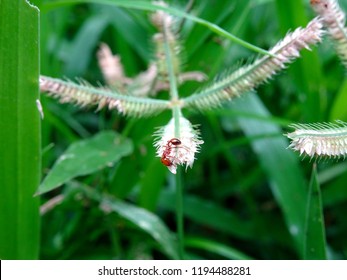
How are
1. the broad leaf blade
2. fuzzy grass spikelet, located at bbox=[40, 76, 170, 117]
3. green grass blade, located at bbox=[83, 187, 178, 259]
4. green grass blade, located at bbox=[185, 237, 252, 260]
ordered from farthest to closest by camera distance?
green grass blade, located at bbox=[185, 237, 252, 260] < green grass blade, located at bbox=[83, 187, 178, 259] < the broad leaf blade < fuzzy grass spikelet, located at bbox=[40, 76, 170, 117]

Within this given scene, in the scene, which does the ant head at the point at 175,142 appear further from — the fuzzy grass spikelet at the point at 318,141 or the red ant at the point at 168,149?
the fuzzy grass spikelet at the point at 318,141

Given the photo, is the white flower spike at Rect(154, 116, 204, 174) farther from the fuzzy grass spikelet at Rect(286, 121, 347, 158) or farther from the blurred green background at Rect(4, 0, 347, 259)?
the blurred green background at Rect(4, 0, 347, 259)

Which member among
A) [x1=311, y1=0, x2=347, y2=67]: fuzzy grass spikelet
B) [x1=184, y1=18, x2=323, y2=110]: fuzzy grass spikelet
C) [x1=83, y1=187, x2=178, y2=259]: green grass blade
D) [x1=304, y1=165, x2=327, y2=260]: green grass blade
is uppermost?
[x1=311, y1=0, x2=347, y2=67]: fuzzy grass spikelet

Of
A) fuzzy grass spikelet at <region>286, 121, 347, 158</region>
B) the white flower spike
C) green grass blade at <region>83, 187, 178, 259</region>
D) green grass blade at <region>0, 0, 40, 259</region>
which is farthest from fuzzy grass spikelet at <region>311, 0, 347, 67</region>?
green grass blade at <region>83, 187, 178, 259</region>

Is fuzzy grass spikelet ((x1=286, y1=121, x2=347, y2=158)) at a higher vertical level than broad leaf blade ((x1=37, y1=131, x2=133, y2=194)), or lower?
lower

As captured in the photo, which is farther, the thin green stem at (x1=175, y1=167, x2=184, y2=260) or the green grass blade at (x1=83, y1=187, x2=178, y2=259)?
the green grass blade at (x1=83, y1=187, x2=178, y2=259)

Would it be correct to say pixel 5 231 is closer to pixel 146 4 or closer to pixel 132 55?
pixel 146 4

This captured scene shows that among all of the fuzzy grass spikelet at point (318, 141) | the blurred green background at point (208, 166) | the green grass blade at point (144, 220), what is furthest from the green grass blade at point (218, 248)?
the fuzzy grass spikelet at point (318, 141)

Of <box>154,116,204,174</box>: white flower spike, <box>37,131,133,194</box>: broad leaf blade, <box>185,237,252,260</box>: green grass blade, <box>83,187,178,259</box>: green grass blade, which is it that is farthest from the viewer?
<box>185,237,252,260</box>: green grass blade
